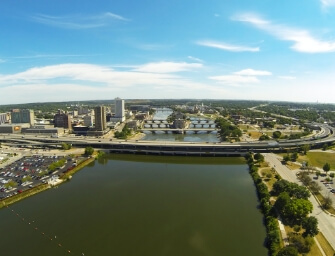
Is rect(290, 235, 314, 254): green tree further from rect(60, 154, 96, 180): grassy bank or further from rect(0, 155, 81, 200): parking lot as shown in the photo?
rect(60, 154, 96, 180): grassy bank

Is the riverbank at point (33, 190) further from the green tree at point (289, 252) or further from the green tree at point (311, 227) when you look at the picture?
the green tree at point (311, 227)

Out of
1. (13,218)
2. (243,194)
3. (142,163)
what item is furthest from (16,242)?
(142,163)

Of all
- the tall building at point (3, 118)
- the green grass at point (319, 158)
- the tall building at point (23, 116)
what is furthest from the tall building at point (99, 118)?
the green grass at point (319, 158)

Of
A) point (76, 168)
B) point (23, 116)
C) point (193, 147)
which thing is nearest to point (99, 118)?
point (193, 147)

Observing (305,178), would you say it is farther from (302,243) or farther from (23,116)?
(23,116)

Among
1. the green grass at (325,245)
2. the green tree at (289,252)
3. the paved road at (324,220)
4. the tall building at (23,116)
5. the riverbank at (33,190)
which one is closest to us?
the green tree at (289,252)

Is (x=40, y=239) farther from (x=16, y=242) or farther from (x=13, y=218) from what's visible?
(x=13, y=218)

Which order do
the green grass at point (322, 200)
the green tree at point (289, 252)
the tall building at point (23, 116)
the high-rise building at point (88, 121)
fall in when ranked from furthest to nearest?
the high-rise building at point (88, 121) < the tall building at point (23, 116) < the green grass at point (322, 200) < the green tree at point (289, 252)
